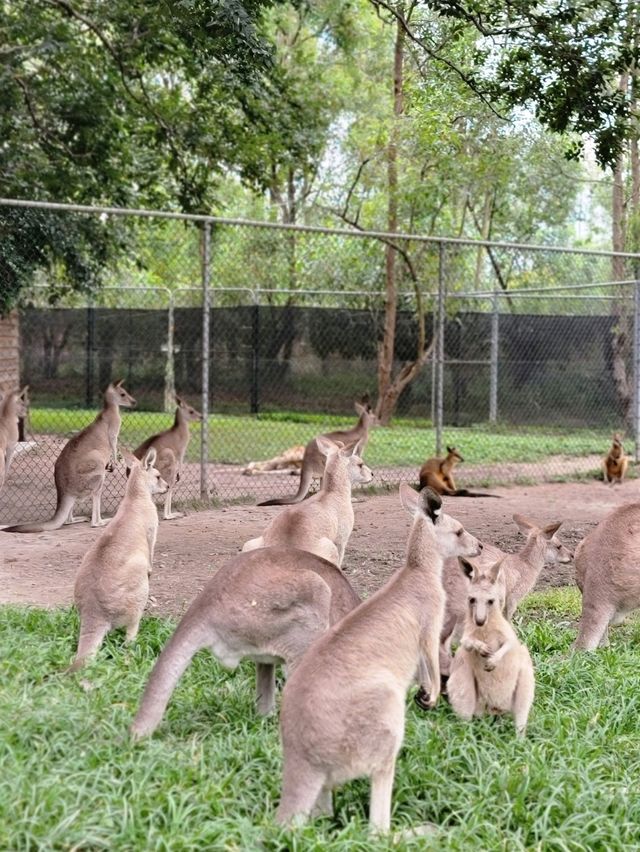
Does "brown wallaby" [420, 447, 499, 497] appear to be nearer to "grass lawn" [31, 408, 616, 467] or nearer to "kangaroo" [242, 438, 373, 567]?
"grass lawn" [31, 408, 616, 467]

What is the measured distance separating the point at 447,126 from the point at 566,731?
29.7 feet

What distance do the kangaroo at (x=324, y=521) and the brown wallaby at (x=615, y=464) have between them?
5753mm

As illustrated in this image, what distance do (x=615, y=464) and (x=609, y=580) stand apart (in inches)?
266

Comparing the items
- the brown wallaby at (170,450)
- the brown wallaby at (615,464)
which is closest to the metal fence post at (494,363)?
the brown wallaby at (615,464)

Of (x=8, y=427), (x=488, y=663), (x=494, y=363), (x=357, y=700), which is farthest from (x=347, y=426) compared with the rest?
(x=357, y=700)

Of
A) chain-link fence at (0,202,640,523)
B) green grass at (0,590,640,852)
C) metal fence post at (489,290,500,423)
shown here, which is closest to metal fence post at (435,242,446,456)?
chain-link fence at (0,202,640,523)

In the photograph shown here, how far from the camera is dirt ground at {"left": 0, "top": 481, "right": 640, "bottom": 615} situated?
269 inches

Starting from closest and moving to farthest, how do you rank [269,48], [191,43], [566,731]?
[566,731] → [269,48] → [191,43]

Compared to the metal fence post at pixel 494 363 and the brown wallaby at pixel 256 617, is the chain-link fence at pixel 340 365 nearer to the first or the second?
the metal fence post at pixel 494 363

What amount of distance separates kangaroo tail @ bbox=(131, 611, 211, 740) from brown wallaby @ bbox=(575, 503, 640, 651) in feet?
7.50

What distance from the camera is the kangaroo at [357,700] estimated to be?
3.35 metres

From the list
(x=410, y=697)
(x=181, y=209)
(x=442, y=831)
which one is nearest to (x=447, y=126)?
(x=181, y=209)

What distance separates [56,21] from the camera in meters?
12.4

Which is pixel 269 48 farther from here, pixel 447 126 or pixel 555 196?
pixel 555 196
